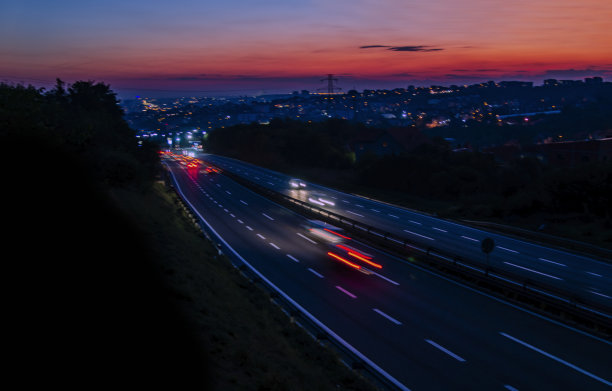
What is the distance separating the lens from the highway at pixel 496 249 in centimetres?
1862

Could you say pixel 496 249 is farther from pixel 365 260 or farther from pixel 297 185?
pixel 297 185

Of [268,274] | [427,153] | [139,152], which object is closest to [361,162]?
[427,153]

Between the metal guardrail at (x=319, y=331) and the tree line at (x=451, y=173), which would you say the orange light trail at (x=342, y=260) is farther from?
the tree line at (x=451, y=173)

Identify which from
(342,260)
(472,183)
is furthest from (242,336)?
(472,183)

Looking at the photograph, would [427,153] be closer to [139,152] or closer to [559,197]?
[559,197]

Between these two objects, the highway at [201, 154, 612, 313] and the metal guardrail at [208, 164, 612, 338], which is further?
the highway at [201, 154, 612, 313]

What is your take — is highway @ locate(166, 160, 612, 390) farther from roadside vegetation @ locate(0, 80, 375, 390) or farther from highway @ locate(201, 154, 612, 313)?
roadside vegetation @ locate(0, 80, 375, 390)

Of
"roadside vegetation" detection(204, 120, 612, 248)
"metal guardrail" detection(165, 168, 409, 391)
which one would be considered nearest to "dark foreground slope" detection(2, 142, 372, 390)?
"metal guardrail" detection(165, 168, 409, 391)

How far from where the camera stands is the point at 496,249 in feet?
80.4

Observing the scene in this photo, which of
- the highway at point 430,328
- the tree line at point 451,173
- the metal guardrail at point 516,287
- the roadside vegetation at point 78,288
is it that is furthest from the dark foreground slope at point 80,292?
the tree line at point 451,173

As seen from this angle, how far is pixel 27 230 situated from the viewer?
3.92 meters

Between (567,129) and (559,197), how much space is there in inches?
3366

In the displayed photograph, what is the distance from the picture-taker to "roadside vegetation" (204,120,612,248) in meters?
32.7

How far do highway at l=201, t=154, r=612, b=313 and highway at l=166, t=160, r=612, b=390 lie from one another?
8.17 ft
